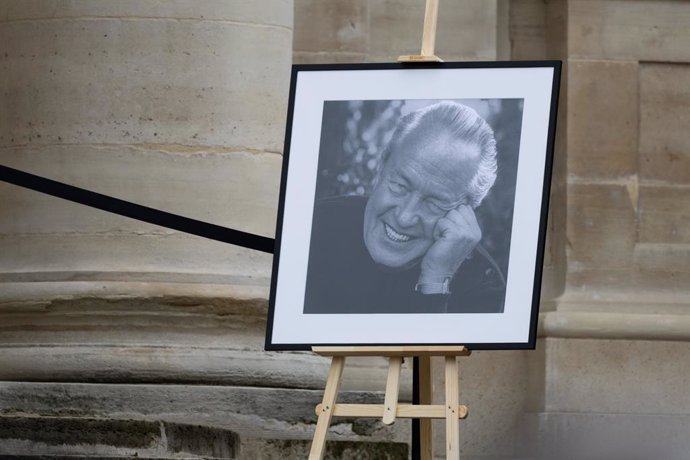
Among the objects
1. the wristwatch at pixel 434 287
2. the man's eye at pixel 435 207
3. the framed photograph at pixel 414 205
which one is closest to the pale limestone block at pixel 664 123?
the framed photograph at pixel 414 205

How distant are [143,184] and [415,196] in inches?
55.5

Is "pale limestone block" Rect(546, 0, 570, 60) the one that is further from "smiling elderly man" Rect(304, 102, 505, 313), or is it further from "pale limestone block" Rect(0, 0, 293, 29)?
"smiling elderly man" Rect(304, 102, 505, 313)

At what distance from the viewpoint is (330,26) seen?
31.6ft

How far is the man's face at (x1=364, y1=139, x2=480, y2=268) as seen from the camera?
653cm

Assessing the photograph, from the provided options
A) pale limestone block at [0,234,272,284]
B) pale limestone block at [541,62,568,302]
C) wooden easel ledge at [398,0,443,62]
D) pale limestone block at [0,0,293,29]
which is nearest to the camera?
wooden easel ledge at [398,0,443,62]

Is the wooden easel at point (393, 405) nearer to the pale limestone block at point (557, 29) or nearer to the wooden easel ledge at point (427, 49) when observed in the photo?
the wooden easel ledge at point (427, 49)

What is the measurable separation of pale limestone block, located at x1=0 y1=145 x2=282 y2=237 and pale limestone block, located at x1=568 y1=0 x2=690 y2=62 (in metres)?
2.61

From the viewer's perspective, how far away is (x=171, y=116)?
25.0ft

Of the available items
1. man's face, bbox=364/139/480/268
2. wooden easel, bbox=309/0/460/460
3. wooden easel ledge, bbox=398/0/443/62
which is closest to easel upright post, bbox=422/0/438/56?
wooden easel ledge, bbox=398/0/443/62

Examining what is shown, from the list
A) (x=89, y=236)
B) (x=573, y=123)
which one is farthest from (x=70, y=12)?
(x=573, y=123)

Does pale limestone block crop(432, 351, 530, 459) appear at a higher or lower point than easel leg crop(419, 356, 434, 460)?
higher

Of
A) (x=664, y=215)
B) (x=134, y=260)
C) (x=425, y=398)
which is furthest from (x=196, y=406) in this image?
(x=664, y=215)

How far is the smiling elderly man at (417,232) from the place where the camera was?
6.43 meters

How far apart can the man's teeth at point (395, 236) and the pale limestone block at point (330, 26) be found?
3146mm
